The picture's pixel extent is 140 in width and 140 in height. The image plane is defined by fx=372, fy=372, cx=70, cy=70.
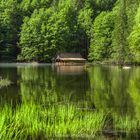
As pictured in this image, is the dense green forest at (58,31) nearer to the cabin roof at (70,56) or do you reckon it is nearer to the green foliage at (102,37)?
the green foliage at (102,37)

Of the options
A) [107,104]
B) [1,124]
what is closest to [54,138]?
[1,124]

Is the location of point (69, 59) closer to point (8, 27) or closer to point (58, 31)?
point (58, 31)

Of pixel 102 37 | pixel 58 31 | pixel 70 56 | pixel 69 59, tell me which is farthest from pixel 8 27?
pixel 102 37

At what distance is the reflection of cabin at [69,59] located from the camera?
12669 cm

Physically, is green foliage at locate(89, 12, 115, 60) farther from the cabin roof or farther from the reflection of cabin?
the reflection of cabin

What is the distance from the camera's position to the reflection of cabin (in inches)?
4988

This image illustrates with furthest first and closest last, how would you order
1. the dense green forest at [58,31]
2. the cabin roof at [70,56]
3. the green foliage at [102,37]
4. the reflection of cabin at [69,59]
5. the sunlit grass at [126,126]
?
the dense green forest at [58,31] → the reflection of cabin at [69,59] → the cabin roof at [70,56] → the green foliage at [102,37] → the sunlit grass at [126,126]

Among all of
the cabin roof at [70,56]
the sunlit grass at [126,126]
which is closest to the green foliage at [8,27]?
the cabin roof at [70,56]

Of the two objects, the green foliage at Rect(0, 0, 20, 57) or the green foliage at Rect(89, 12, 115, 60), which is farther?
the green foliage at Rect(0, 0, 20, 57)

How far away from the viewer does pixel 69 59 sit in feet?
421

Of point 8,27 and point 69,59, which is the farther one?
point 8,27

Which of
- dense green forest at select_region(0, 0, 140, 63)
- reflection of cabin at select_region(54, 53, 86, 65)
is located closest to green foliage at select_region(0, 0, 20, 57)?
dense green forest at select_region(0, 0, 140, 63)

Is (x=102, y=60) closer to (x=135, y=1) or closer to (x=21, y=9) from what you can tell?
(x=135, y=1)

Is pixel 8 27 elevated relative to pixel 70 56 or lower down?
elevated
